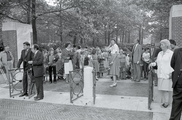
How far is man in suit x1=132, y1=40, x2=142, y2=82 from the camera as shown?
29.5 ft

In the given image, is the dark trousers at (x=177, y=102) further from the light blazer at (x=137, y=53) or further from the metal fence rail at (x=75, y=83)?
the light blazer at (x=137, y=53)

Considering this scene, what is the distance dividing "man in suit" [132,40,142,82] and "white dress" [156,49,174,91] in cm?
374

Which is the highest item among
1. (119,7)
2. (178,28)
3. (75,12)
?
(119,7)

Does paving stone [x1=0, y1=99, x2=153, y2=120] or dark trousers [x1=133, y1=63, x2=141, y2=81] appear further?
dark trousers [x1=133, y1=63, x2=141, y2=81]

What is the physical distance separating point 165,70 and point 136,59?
3.96 m

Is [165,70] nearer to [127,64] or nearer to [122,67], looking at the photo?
[122,67]

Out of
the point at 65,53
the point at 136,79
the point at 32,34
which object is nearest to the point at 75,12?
the point at 32,34

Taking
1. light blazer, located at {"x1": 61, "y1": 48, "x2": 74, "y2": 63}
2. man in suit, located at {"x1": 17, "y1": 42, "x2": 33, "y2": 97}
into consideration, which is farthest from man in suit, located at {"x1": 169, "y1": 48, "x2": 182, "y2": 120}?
light blazer, located at {"x1": 61, "y1": 48, "x2": 74, "y2": 63}

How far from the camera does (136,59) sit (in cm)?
907

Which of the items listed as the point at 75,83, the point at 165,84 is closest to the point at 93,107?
the point at 75,83

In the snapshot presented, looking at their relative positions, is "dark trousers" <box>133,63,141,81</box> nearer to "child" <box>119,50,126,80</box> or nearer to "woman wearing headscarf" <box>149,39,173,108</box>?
"child" <box>119,50,126,80</box>

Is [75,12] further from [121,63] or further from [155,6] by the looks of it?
[155,6]

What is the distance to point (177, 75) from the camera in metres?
3.90

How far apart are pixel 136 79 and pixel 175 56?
5672 mm
